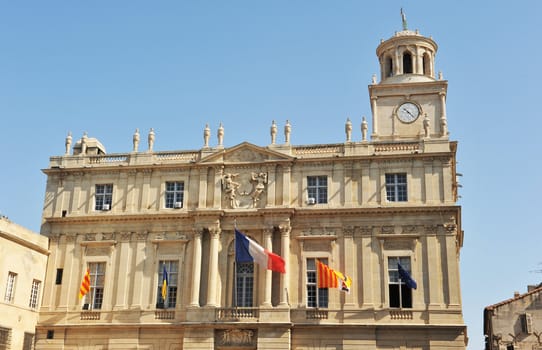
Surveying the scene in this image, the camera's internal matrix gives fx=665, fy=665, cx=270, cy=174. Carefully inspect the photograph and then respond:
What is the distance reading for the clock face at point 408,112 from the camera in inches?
1724

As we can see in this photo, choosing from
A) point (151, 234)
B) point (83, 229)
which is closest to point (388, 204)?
point (151, 234)

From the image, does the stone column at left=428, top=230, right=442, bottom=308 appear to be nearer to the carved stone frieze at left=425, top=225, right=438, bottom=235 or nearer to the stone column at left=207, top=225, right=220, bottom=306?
the carved stone frieze at left=425, top=225, right=438, bottom=235

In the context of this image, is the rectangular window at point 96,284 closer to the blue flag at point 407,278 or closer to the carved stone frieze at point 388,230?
the carved stone frieze at point 388,230

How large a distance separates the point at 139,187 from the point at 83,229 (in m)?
4.09

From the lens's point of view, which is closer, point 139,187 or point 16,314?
point 16,314

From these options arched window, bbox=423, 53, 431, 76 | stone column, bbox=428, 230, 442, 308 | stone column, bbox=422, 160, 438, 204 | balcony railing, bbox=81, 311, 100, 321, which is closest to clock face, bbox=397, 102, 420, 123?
arched window, bbox=423, 53, 431, 76

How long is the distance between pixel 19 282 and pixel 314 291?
635 inches

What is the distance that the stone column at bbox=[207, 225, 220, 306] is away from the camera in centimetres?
3612

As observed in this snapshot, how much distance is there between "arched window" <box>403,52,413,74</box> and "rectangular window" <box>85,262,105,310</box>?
23.7 m

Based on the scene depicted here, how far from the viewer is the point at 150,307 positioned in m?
37.0

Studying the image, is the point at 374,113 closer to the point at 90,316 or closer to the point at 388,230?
the point at 388,230

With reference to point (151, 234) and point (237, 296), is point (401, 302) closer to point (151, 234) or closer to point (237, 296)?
point (237, 296)

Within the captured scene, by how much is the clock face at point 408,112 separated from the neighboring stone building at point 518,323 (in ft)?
42.3

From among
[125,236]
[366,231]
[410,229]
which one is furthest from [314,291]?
[125,236]
